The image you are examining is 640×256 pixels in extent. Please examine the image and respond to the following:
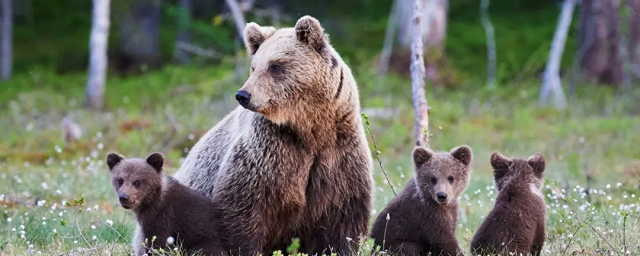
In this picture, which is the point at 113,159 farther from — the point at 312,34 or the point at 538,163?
the point at 538,163

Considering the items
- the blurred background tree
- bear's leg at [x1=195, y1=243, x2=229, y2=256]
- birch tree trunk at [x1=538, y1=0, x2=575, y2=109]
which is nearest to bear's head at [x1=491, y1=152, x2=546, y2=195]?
bear's leg at [x1=195, y1=243, x2=229, y2=256]

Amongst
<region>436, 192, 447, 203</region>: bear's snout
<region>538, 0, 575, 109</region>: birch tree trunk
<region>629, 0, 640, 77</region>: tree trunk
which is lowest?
<region>436, 192, 447, 203</region>: bear's snout

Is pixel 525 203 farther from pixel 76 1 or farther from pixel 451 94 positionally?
pixel 76 1

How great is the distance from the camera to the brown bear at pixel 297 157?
6156 mm

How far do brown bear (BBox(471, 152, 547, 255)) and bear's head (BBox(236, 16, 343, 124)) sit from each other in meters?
1.35

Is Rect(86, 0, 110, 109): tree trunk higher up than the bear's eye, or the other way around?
the bear's eye

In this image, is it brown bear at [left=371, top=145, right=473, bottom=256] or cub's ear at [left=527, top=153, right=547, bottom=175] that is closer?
brown bear at [left=371, top=145, right=473, bottom=256]

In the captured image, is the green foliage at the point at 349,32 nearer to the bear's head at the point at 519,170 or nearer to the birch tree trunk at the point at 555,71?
the birch tree trunk at the point at 555,71

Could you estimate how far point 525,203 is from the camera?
614cm

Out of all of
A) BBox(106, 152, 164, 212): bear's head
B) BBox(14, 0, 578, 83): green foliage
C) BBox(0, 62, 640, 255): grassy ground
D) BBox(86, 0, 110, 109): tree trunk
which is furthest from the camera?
BBox(14, 0, 578, 83): green foliage

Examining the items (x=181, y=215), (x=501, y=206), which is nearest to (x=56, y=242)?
Result: (x=181, y=215)

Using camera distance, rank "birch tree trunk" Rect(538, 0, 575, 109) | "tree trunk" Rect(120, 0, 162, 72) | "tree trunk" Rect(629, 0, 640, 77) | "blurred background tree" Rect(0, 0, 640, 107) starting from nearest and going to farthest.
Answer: "birch tree trunk" Rect(538, 0, 575, 109) < "tree trunk" Rect(629, 0, 640, 77) < "blurred background tree" Rect(0, 0, 640, 107) < "tree trunk" Rect(120, 0, 162, 72)

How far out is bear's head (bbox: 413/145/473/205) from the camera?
6.18 m

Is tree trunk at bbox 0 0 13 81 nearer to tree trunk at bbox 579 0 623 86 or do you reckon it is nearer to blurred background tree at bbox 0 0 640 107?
blurred background tree at bbox 0 0 640 107
